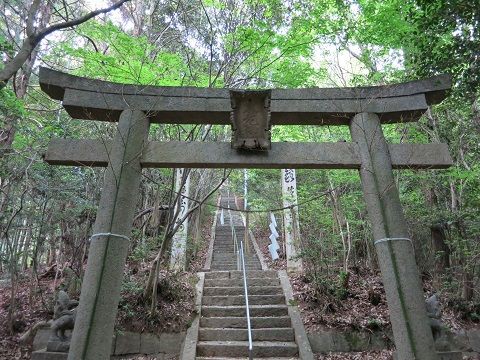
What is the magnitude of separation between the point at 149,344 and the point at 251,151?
4.13m

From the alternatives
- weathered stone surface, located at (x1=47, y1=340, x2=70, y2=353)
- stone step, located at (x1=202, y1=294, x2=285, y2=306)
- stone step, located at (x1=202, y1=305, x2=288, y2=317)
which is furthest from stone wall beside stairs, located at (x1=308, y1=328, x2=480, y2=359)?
weathered stone surface, located at (x1=47, y1=340, x2=70, y2=353)

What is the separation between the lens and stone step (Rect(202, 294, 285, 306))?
23.5 ft

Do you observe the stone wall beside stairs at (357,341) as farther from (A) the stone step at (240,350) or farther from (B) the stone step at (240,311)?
(B) the stone step at (240,311)

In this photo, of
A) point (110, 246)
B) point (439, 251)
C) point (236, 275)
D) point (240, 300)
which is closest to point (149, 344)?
point (240, 300)

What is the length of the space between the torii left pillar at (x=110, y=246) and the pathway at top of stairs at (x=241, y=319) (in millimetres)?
2780

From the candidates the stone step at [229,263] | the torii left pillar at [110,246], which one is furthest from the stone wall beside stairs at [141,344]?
the stone step at [229,263]

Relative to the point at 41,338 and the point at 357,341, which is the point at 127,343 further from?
the point at 357,341

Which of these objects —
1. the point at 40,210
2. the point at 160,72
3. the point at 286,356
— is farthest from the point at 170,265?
the point at 160,72

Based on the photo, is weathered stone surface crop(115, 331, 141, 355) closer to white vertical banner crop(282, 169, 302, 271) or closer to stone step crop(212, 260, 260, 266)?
white vertical banner crop(282, 169, 302, 271)

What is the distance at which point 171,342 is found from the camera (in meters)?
6.03

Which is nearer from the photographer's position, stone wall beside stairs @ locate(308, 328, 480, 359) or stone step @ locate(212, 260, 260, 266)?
stone wall beside stairs @ locate(308, 328, 480, 359)

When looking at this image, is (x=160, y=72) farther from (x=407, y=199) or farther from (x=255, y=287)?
(x=407, y=199)

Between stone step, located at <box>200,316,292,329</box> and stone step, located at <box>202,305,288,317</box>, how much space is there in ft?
0.76

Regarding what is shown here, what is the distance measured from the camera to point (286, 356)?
5.75 metres
